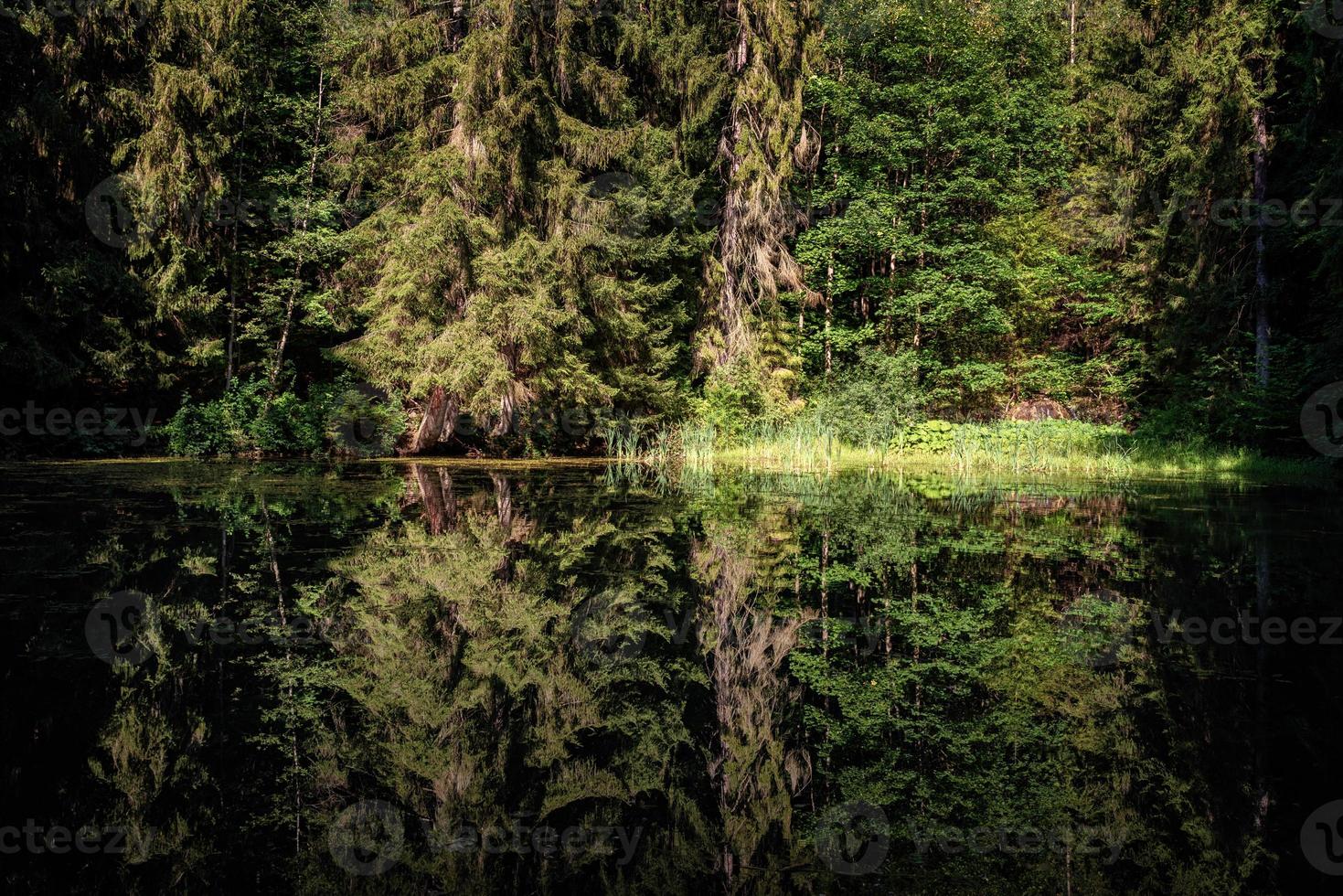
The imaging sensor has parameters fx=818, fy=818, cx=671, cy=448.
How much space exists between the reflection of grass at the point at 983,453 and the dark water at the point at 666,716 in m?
7.65

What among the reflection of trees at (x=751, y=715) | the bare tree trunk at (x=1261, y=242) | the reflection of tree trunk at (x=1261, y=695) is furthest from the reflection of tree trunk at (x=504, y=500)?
the bare tree trunk at (x=1261, y=242)

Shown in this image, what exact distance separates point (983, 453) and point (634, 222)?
845 centimetres

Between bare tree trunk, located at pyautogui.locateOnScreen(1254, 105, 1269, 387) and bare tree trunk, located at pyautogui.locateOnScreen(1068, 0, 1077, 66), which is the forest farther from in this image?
bare tree trunk, located at pyautogui.locateOnScreen(1068, 0, 1077, 66)

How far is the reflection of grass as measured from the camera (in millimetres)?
13617

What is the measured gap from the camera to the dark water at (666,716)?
220cm

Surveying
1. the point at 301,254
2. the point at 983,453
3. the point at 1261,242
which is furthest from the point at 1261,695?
the point at 301,254

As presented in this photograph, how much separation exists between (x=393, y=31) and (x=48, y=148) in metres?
6.69

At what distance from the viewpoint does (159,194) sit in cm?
1630

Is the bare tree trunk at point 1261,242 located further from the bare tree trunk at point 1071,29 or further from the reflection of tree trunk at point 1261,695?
the reflection of tree trunk at point 1261,695

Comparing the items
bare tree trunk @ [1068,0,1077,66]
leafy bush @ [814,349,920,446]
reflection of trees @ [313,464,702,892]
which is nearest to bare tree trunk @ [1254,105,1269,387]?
leafy bush @ [814,349,920,446]

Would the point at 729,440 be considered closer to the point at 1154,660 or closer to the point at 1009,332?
the point at 1009,332

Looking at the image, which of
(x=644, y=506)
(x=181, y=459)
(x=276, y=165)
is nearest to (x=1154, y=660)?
(x=644, y=506)

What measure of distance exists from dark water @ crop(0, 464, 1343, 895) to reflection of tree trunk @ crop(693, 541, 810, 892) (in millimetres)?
14

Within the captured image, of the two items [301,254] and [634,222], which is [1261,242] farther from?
[301,254]
